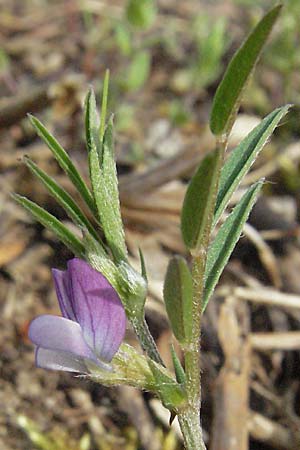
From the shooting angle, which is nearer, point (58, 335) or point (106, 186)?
point (58, 335)

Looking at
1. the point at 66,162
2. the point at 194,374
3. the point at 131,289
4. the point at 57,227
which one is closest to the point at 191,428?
the point at 194,374

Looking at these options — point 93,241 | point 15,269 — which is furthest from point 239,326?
point 93,241

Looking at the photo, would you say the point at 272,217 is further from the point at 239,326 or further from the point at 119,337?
the point at 119,337

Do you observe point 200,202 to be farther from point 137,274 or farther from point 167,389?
point 167,389

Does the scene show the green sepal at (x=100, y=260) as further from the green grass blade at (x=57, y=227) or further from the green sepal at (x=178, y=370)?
the green sepal at (x=178, y=370)

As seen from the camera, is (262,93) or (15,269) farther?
(262,93)

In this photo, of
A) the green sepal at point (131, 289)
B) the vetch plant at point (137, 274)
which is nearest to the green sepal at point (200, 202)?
the vetch plant at point (137, 274)
